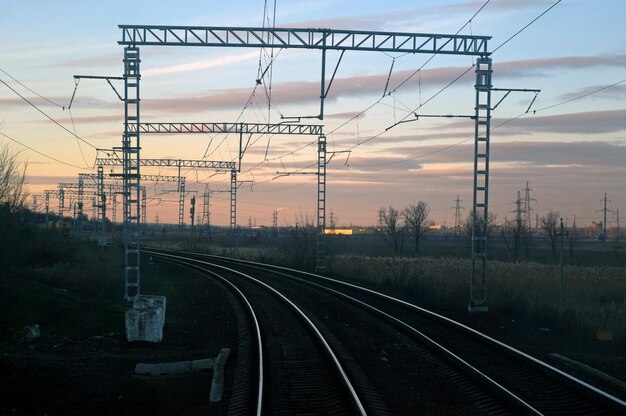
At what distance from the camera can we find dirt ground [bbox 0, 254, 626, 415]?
36.8 feet

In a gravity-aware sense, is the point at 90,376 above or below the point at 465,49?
below

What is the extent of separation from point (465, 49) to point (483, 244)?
6.51 m

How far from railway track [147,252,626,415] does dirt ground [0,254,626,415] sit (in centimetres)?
100

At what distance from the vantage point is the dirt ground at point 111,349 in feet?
36.8

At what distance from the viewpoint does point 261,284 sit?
34219mm

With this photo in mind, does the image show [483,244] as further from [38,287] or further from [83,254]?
[83,254]

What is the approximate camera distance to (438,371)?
531 inches

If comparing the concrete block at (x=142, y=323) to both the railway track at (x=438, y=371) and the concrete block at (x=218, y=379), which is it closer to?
the concrete block at (x=218, y=379)

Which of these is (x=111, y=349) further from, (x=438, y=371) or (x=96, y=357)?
(x=438, y=371)

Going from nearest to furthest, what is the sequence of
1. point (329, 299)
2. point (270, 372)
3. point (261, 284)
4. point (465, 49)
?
point (270, 372)
point (465, 49)
point (329, 299)
point (261, 284)

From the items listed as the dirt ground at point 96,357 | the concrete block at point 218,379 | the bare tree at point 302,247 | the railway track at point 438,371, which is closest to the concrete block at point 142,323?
the dirt ground at point 96,357

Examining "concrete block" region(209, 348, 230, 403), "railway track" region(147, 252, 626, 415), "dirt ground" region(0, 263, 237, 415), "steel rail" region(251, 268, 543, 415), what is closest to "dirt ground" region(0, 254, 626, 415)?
"dirt ground" region(0, 263, 237, 415)

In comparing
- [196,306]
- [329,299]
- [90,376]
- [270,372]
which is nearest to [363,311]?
[329,299]

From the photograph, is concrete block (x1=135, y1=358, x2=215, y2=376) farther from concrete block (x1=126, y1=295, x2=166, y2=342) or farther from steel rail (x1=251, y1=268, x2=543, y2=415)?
steel rail (x1=251, y1=268, x2=543, y2=415)
